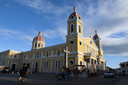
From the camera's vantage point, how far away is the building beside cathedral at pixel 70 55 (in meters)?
24.8

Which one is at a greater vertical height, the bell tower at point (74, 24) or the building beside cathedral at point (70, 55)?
the bell tower at point (74, 24)

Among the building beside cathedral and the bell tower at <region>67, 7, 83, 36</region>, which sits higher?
the bell tower at <region>67, 7, 83, 36</region>

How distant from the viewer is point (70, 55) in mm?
24734

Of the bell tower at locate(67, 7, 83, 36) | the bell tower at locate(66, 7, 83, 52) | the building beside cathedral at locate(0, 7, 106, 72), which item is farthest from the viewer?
the bell tower at locate(67, 7, 83, 36)

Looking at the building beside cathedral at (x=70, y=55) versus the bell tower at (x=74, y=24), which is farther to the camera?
the bell tower at (x=74, y=24)

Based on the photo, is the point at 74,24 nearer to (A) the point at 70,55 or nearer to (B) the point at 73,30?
(B) the point at 73,30

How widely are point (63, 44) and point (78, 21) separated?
7769 mm

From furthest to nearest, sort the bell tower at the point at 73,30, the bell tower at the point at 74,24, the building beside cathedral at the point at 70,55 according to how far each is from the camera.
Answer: the bell tower at the point at 74,24
the bell tower at the point at 73,30
the building beside cathedral at the point at 70,55

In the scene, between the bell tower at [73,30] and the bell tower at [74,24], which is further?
Result: the bell tower at [74,24]

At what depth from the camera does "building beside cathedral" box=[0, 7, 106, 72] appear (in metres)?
24.8

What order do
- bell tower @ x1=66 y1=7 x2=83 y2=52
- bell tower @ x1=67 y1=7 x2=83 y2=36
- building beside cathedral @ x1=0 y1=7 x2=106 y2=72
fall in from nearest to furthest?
building beside cathedral @ x1=0 y1=7 x2=106 y2=72, bell tower @ x1=66 y1=7 x2=83 y2=52, bell tower @ x1=67 y1=7 x2=83 y2=36

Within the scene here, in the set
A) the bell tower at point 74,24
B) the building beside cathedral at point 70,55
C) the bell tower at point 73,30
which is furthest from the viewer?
the bell tower at point 74,24

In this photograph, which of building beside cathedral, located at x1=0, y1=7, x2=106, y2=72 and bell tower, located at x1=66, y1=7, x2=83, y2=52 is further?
bell tower, located at x1=66, y1=7, x2=83, y2=52

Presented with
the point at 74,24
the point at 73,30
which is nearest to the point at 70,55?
the point at 73,30
